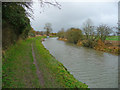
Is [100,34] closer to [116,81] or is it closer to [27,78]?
[116,81]

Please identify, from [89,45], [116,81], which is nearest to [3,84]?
[116,81]

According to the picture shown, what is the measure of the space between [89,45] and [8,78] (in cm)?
1895

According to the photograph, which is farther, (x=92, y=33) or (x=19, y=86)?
(x=92, y=33)

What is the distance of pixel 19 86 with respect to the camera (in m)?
3.54

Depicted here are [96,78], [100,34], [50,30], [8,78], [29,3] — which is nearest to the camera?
[8,78]

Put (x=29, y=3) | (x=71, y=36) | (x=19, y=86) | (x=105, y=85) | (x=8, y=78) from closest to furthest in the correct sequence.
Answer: (x=19, y=86), (x=8, y=78), (x=105, y=85), (x=29, y=3), (x=71, y=36)

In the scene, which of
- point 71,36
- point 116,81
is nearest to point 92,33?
point 71,36

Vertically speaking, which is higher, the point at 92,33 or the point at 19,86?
the point at 92,33

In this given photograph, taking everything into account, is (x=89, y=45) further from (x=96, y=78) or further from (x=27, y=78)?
(x=27, y=78)

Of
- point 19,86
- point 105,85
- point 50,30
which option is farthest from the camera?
point 50,30

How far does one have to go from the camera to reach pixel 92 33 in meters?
21.1

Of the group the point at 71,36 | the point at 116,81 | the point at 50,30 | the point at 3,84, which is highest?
the point at 50,30

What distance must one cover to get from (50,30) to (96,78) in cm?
6851

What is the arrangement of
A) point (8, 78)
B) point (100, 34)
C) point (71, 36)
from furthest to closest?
point (71, 36), point (100, 34), point (8, 78)
